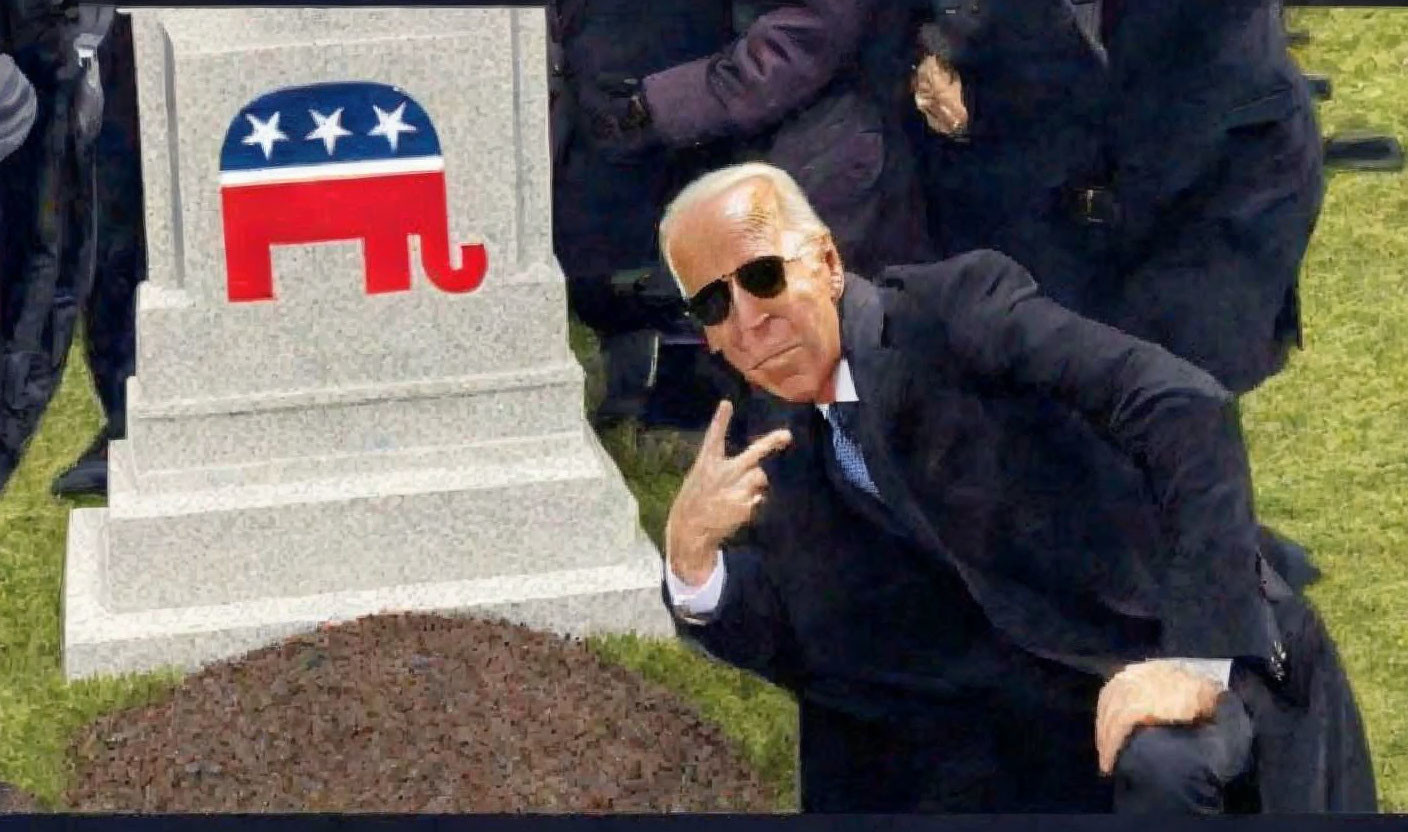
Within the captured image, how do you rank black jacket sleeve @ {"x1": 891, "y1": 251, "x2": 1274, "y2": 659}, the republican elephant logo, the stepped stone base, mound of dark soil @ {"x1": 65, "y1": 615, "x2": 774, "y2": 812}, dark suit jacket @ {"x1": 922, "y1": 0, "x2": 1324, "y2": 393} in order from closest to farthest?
1. black jacket sleeve @ {"x1": 891, "y1": 251, "x2": 1274, "y2": 659}
2. dark suit jacket @ {"x1": 922, "y1": 0, "x2": 1324, "y2": 393}
3. the republican elephant logo
4. mound of dark soil @ {"x1": 65, "y1": 615, "x2": 774, "y2": 812}
5. the stepped stone base

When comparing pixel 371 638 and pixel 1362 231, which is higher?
pixel 1362 231

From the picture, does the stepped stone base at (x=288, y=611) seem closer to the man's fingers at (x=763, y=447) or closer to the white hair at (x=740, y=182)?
the man's fingers at (x=763, y=447)

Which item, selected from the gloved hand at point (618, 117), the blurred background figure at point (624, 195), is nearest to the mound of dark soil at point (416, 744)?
the blurred background figure at point (624, 195)

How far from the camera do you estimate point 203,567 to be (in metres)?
7.87

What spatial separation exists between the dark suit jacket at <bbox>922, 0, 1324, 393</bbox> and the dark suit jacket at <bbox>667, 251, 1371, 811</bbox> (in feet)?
0.38

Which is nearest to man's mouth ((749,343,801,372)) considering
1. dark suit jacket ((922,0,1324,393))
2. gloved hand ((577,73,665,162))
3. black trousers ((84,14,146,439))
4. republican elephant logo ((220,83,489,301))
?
dark suit jacket ((922,0,1324,393))

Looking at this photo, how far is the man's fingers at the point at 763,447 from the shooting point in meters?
7.15

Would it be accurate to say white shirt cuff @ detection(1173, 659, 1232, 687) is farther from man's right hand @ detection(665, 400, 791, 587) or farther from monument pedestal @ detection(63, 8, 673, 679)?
monument pedestal @ detection(63, 8, 673, 679)

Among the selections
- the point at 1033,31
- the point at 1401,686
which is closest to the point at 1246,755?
the point at 1401,686

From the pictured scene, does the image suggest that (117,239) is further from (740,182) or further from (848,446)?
(848,446)

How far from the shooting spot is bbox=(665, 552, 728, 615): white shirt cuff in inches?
284

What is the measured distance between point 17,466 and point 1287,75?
9.67ft

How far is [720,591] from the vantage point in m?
7.24

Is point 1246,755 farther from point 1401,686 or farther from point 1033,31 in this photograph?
point 1033,31
